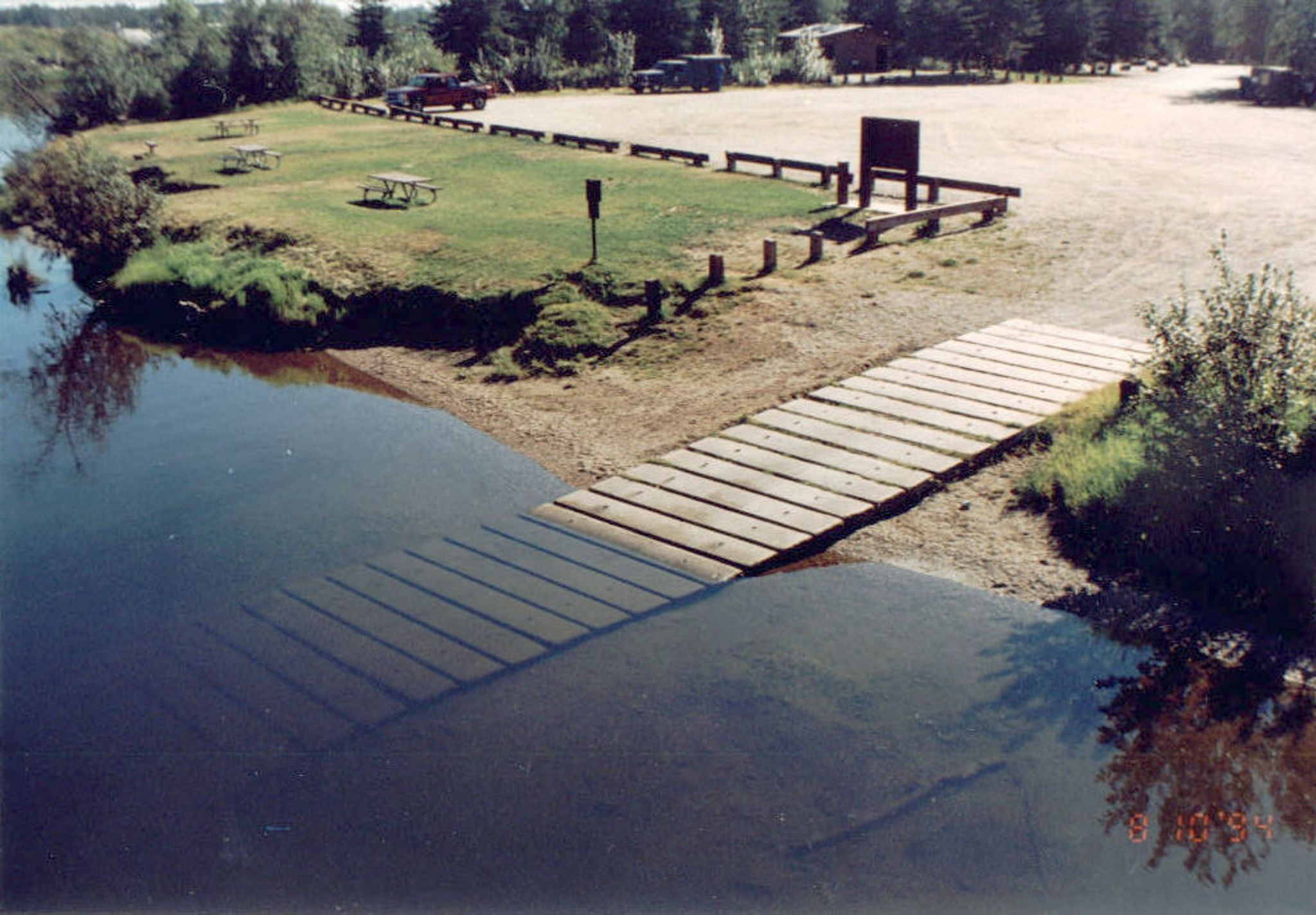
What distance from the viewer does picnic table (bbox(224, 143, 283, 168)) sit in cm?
2800

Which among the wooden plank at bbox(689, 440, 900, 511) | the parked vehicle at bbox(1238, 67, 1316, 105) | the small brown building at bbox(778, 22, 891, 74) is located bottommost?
the wooden plank at bbox(689, 440, 900, 511)

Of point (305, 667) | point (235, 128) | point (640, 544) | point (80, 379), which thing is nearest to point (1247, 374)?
point (640, 544)

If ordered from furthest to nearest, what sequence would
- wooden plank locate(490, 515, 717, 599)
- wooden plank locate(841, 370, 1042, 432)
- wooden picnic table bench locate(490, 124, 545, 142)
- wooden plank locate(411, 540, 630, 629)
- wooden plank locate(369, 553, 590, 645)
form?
wooden picnic table bench locate(490, 124, 545, 142), wooden plank locate(841, 370, 1042, 432), wooden plank locate(490, 515, 717, 599), wooden plank locate(411, 540, 630, 629), wooden plank locate(369, 553, 590, 645)

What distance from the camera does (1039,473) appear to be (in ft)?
32.2

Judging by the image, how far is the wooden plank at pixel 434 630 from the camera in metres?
7.88

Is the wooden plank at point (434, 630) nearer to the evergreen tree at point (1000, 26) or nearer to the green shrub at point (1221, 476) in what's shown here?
the green shrub at point (1221, 476)

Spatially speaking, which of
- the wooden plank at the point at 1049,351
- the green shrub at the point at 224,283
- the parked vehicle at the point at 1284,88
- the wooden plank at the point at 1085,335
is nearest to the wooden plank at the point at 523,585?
the wooden plank at the point at 1049,351

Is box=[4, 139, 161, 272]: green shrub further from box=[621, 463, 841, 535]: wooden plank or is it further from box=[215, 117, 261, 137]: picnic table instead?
box=[621, 463, 841, 535]: wooden plank

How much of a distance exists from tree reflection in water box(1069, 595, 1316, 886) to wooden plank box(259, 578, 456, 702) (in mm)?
4445

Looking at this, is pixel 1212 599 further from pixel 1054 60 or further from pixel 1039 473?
pixel 1054 60

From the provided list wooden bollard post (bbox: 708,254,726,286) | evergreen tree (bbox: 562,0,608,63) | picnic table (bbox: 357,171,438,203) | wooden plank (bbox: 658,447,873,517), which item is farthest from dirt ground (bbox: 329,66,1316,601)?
evergreen tree (bbox: 562,0,608,63)

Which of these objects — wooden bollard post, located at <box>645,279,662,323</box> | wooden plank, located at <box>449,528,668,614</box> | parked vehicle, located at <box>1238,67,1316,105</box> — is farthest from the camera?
parked vehicle, located at <box>1238,67,1316,105</box>

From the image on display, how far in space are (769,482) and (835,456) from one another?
805 millimetres

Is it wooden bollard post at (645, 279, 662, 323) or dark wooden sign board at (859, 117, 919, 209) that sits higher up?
dark wooden sign board at (859, 117, 919, 209)
